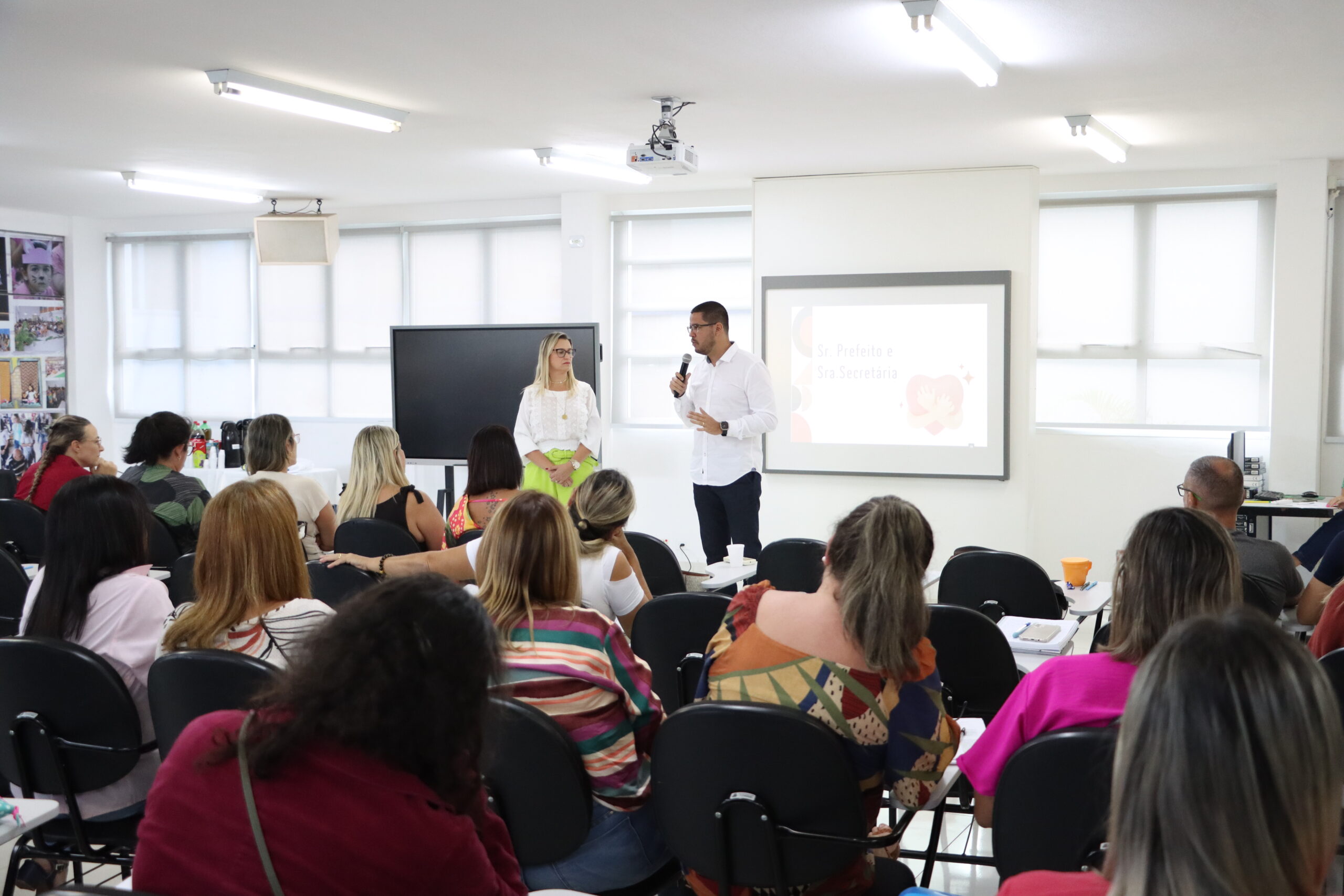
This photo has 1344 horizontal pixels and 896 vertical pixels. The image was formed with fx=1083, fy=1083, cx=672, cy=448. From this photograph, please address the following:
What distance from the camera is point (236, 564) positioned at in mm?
2418

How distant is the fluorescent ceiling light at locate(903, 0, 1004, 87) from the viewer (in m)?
3.77

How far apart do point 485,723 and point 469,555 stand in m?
2.07

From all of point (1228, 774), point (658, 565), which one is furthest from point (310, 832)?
point (658, 565)

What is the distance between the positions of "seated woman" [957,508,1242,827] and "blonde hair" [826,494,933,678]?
24cm

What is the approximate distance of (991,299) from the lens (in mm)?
6969

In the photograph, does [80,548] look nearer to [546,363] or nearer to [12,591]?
[12,591]

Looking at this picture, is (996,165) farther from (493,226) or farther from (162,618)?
(162,618)

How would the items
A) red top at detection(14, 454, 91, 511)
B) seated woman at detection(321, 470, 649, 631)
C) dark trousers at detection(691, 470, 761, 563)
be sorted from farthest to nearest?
dark trousers at detection(691, 470, 761, 563) → red top at detection(14, 454, 91, 511) → seated woman at detection(321, 470, 649, 631)

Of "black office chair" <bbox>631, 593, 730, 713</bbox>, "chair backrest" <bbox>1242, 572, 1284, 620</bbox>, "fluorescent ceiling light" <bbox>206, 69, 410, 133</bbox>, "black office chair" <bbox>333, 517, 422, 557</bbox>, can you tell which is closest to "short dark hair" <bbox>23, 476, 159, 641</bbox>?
"black office chair" <bbox>631, 593, 730, 713</bbox>

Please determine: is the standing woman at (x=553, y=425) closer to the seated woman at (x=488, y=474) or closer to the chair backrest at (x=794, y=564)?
the seated woman at (x=488, y=474)

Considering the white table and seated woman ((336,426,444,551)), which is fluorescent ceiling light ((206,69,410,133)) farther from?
the white table

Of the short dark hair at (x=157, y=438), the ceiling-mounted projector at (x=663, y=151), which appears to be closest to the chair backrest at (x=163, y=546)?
the short dark hair at (x=157, y=438)

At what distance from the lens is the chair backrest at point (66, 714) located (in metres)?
2.31

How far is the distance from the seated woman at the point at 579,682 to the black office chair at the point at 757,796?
139 millimetres
